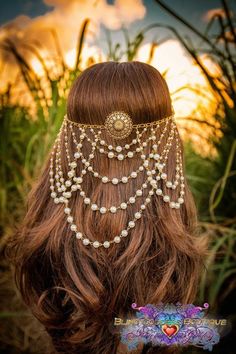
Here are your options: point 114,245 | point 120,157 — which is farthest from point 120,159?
point 114,245

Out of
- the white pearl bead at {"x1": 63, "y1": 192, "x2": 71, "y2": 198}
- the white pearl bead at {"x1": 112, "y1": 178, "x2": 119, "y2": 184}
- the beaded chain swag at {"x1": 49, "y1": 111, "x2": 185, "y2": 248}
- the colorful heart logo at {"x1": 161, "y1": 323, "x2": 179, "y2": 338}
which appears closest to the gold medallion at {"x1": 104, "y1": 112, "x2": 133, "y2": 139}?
the beaded chain swag at {"x1": 49, "y1": 111, "x2": 185, "y2": 248}

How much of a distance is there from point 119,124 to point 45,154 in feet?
3.42

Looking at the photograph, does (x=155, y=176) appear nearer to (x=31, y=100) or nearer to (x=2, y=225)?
(x=2, y=225)

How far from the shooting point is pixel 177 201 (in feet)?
3.75

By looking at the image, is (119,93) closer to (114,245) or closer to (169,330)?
(114,245)

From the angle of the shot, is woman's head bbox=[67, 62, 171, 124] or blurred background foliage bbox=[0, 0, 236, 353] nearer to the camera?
woman's head bbox=[67, 62, 171, 124]

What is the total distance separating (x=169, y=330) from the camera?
1.08m

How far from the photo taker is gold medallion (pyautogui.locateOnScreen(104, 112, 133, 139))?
101 centimetres

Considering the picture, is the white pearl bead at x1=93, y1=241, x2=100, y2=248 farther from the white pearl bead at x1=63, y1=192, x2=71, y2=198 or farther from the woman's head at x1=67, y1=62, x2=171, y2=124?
the woman's head at x1=67, y1=62, x2=171, y2=124

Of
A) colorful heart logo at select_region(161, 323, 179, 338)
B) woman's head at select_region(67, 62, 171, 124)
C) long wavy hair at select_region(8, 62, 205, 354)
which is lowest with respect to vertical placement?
colorful heart logo at select_region(161, 323, 179, 338)

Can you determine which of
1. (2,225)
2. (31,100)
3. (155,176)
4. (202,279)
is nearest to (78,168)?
(155,176)

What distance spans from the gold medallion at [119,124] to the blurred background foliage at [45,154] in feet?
2.54

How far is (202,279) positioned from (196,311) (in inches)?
23.7

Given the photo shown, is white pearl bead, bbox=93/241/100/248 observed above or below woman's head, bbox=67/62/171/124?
below
